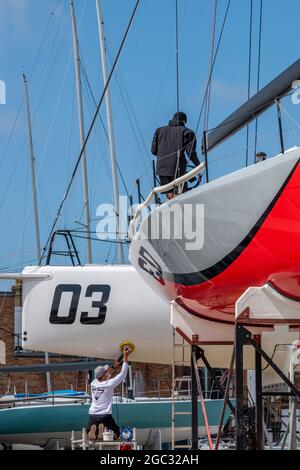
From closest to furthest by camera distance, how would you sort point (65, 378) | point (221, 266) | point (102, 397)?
point (221, 266)
point (102, 397)
point (65, 378)

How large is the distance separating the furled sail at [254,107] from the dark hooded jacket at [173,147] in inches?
23.4

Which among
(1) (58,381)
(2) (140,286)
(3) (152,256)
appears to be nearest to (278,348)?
(2) (140,286)

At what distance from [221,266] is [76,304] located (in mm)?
5140

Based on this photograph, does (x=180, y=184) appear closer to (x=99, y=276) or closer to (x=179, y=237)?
(x=179, y=237)

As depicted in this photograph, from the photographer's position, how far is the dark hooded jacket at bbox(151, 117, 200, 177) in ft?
31.6

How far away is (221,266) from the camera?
835cm

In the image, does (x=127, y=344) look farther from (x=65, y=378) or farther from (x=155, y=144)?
(x=65, y=378)

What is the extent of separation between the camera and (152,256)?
9461 mm

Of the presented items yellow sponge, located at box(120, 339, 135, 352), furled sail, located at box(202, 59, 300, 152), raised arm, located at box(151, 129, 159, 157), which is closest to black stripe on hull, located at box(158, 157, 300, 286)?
furled sail, located at box(202, 59, 300, 152)

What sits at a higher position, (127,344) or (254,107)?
(254,107)

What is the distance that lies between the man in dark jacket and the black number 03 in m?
3.72

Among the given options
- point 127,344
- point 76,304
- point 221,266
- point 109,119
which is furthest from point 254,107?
point 109,119

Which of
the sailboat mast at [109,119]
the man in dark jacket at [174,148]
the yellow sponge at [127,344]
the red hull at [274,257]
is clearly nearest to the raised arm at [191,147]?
the man in dark jacket at [174,148]

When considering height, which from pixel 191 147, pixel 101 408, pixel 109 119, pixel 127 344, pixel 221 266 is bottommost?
pixel 101 408
